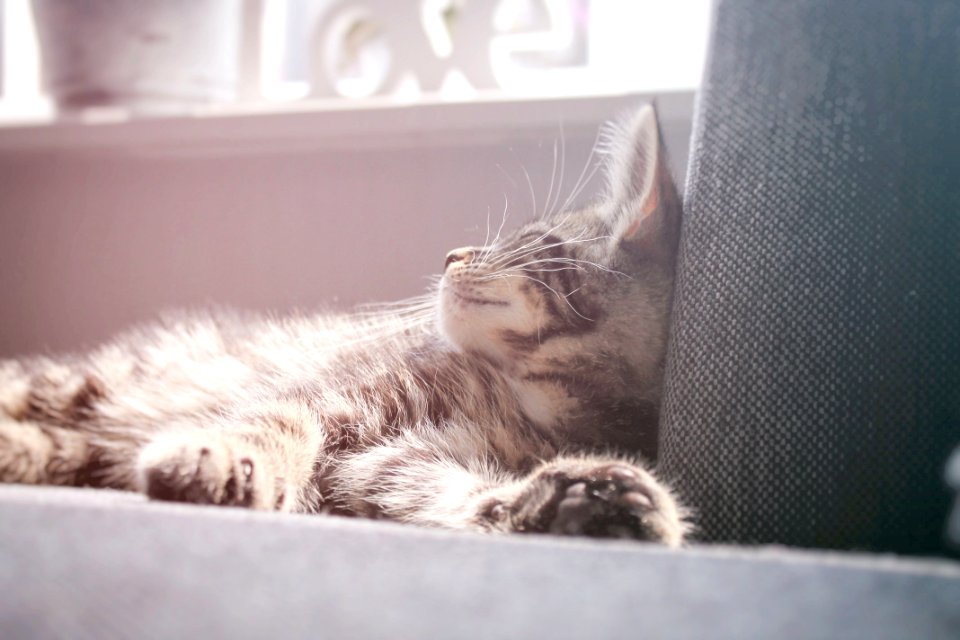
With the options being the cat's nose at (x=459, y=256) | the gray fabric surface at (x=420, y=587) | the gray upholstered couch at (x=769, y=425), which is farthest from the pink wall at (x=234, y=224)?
the gray fabric surface at (x=420, y=587)

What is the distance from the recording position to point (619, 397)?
3.03 ft

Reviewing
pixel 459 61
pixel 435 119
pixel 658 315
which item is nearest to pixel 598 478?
pixel 658 315

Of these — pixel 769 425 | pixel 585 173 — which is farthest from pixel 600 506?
pixel 585 173

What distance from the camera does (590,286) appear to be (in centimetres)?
95

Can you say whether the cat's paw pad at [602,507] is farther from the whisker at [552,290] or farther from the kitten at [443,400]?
the whisker at [552,290]

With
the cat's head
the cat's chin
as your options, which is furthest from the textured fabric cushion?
the cat's chin

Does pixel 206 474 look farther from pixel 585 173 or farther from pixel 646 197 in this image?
pixel 585 173

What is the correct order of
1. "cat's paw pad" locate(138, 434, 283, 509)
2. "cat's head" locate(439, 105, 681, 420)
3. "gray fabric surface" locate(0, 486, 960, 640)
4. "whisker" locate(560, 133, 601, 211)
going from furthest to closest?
"whisker" locate(560, 133, 601, 211), "cat's head" locate(439, 105, 681, 420), "cat's paw pad" locate(138, 434, 283, 509), "gray fabric surface" locate(0, 486, 960, 640)

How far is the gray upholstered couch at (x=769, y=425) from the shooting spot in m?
0.43

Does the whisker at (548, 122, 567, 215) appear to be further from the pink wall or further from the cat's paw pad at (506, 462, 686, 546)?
the cat's paw pad at (506, 462, 686, 546)

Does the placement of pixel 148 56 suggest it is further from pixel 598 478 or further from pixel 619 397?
pixel 598 478

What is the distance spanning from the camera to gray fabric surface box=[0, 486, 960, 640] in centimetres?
39

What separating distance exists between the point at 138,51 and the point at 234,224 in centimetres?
40

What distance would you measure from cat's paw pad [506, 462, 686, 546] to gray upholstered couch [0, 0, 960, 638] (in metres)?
0.05
